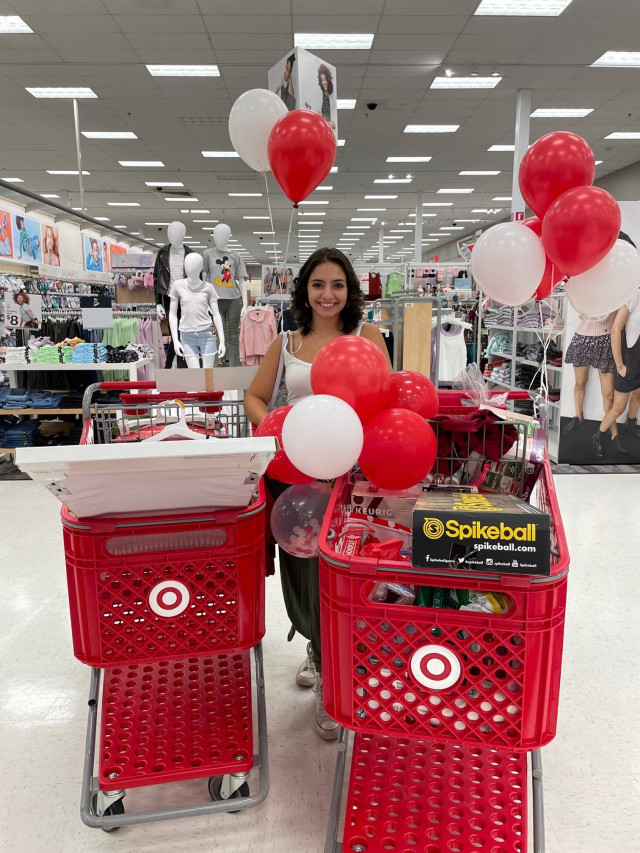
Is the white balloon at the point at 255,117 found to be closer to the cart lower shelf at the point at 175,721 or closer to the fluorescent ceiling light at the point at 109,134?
the cart lower shelf at the point at 175,721

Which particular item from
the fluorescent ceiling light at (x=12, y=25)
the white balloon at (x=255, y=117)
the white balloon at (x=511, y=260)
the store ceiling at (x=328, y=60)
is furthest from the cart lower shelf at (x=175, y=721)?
the fluorescent ceiling light at (x=12, y=25)

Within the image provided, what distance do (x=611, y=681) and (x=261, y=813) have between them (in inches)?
57.1

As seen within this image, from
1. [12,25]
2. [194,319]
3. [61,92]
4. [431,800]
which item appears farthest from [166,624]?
[61,92]

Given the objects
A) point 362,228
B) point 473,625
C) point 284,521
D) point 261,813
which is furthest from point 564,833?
point 362,228

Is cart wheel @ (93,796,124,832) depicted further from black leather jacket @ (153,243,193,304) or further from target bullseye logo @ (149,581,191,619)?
black leather jacket @ (153,243,193,304)

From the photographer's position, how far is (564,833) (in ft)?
5.33

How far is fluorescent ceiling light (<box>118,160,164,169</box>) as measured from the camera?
40.0 feet

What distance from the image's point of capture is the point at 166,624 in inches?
60.2

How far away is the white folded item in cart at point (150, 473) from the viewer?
1132 millimetres

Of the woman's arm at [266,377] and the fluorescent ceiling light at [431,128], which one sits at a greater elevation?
the fluorescent ceiling light at [431,128]

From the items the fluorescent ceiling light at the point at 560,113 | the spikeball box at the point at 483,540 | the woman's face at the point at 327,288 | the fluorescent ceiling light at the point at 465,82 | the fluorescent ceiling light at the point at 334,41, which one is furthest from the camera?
the fluorescent ceiling light at the point at 560,113

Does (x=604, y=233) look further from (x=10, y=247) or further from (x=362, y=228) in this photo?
(x=362, y=228)

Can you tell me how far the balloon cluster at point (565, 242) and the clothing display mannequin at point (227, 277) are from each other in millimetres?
4593

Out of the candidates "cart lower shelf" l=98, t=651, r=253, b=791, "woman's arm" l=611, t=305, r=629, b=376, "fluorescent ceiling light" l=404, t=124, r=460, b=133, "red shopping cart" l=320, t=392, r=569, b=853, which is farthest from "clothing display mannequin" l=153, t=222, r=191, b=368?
"fluorescent ceiling light" l=404, t=124, r=460, b=133
